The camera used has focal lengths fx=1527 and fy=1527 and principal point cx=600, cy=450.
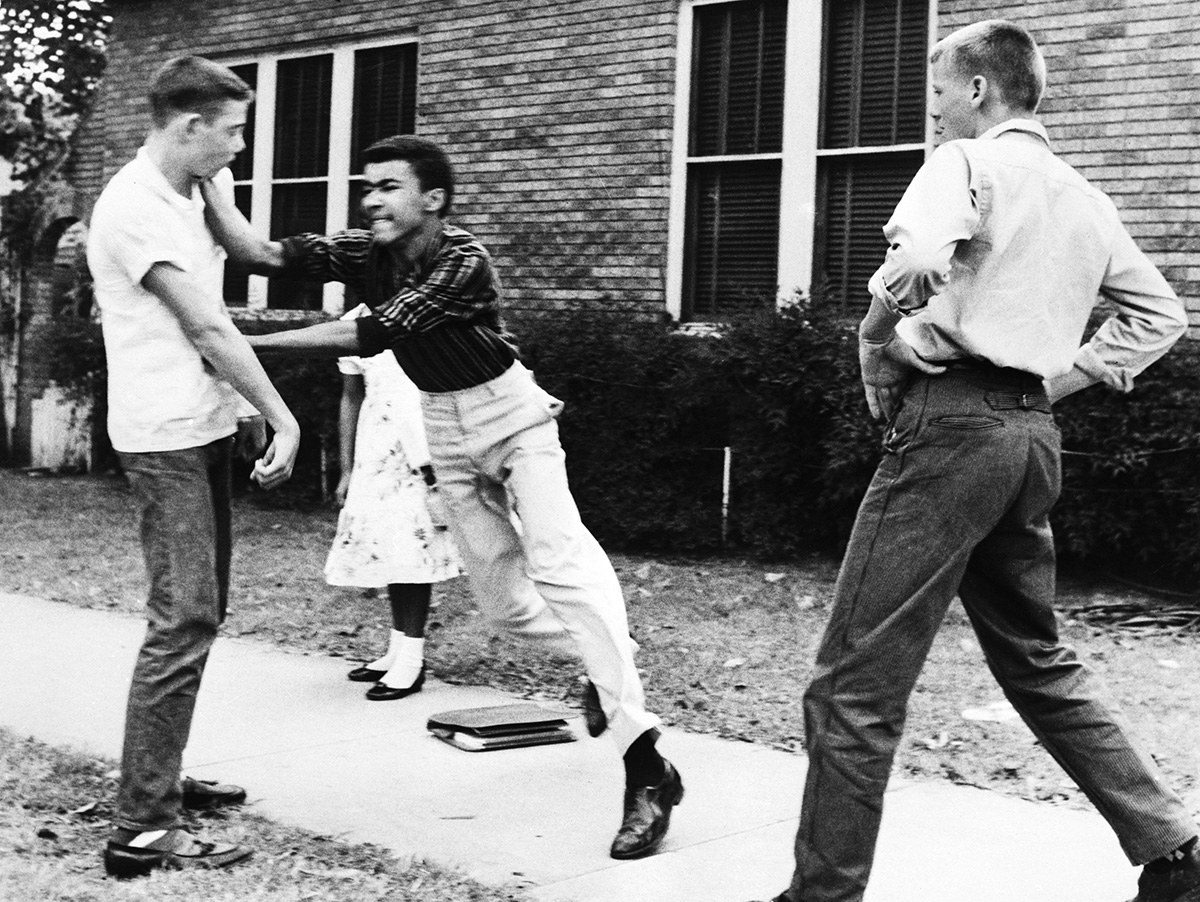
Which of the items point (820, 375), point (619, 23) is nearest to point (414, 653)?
point (820, 375)

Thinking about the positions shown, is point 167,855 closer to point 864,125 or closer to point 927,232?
point 927,232

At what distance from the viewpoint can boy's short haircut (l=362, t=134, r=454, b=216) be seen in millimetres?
4625

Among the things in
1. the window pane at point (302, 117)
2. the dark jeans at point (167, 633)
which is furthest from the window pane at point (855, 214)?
the dark jeans at point (167, 633)

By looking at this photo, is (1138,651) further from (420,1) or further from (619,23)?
(420,1)

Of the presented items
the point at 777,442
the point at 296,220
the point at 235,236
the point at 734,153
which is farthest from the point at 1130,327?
the point at 296,220

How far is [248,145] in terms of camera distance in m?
14.6

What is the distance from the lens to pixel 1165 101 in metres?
8.91

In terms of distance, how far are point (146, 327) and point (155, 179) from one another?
1.29ft

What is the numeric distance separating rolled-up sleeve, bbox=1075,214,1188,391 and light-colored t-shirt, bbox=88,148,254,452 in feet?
7.43

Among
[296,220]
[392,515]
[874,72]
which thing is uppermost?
[874,72]

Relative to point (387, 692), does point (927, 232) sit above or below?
above

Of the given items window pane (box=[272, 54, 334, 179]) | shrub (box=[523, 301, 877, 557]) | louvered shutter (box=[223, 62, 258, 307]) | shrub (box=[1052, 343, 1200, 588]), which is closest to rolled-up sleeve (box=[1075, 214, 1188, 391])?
shrub (box=[1052, 343, 1200, 588])

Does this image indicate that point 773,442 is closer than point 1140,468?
No

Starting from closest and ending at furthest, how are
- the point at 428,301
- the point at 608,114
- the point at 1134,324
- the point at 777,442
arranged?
1. the point at 1134,324
2. the point at 428,301
3. the point at 777,442
4. the point at 608,114
